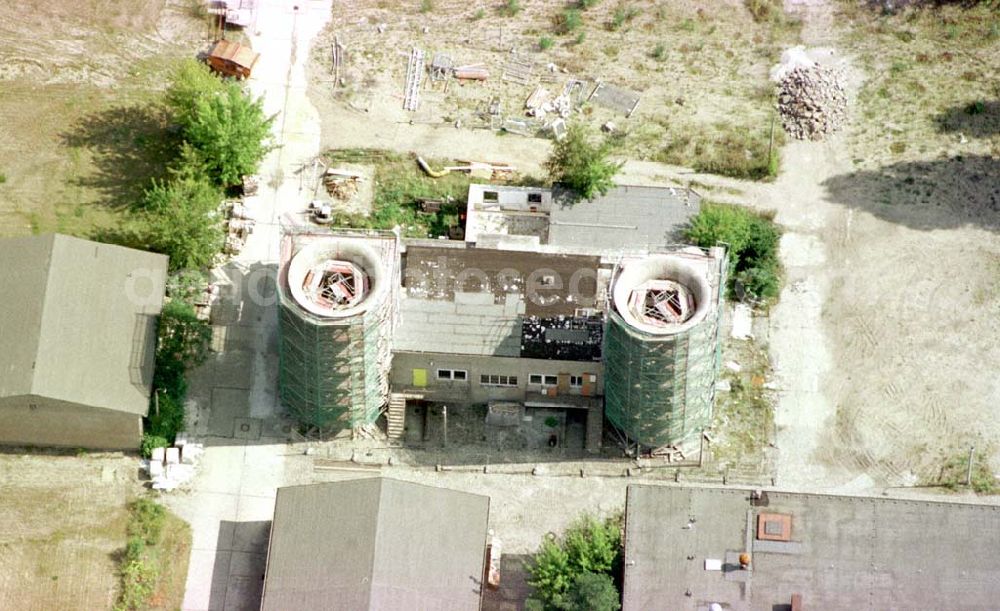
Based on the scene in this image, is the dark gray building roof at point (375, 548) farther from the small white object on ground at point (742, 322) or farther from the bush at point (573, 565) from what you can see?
the small white object on ground at point (742, 322)

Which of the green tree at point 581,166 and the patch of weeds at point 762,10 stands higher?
the patch of weeds at point 762,10

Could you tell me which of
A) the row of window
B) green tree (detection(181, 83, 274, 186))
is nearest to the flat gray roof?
the row of window

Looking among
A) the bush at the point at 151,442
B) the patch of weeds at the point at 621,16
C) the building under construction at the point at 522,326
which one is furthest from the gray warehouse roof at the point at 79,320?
the patch of weeds at the point at 621,16

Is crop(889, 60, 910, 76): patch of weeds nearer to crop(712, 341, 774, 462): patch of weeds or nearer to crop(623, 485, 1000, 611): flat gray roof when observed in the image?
crop(712, 341, 774, 462): patch of weeds

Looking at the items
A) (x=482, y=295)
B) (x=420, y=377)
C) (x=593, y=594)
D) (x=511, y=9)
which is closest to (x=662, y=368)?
(x=482, y=295)

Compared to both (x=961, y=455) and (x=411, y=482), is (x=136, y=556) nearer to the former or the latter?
(x=411, y=482)

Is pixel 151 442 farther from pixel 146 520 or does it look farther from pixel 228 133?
pixel 228 133
